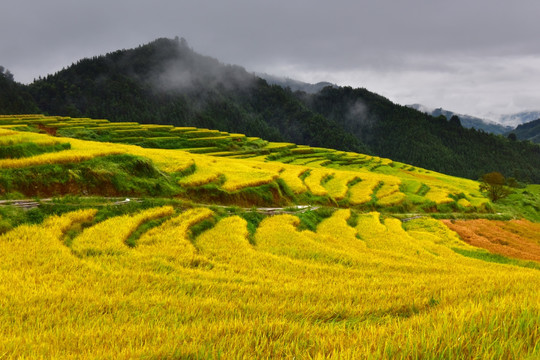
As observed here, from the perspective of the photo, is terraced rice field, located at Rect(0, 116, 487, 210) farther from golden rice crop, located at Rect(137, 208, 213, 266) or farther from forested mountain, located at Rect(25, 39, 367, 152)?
forested mountain, located at Rect(25, 39, 367, 152)

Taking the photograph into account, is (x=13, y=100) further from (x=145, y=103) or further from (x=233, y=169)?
(x=233, y=169)

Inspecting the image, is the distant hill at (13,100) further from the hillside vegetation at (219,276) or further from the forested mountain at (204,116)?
the hillside vegetation at (219,276)

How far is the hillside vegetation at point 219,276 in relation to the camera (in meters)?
3.40

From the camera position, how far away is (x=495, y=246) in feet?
64.3

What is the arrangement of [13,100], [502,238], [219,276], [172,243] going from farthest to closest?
[13,100], [502,238], [172,243], [219,276]

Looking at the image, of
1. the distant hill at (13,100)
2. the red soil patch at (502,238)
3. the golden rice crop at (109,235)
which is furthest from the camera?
the distant hill at (13,100)

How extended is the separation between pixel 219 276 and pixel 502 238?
23.7m

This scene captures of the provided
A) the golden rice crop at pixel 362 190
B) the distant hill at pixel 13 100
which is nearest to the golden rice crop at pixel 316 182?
the golden rice crop at pixel 362 190

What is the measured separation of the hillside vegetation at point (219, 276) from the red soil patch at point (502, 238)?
24 centimetres

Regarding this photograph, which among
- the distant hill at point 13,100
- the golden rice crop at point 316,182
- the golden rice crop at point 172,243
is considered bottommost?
the golden rice crop at point 316,182

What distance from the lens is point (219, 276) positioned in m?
7.77

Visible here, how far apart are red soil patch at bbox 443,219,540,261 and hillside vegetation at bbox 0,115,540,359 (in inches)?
9.5

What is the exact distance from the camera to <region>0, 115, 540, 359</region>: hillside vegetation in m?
3.40

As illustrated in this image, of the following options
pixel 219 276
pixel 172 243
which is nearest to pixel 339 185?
pixel 172 243
